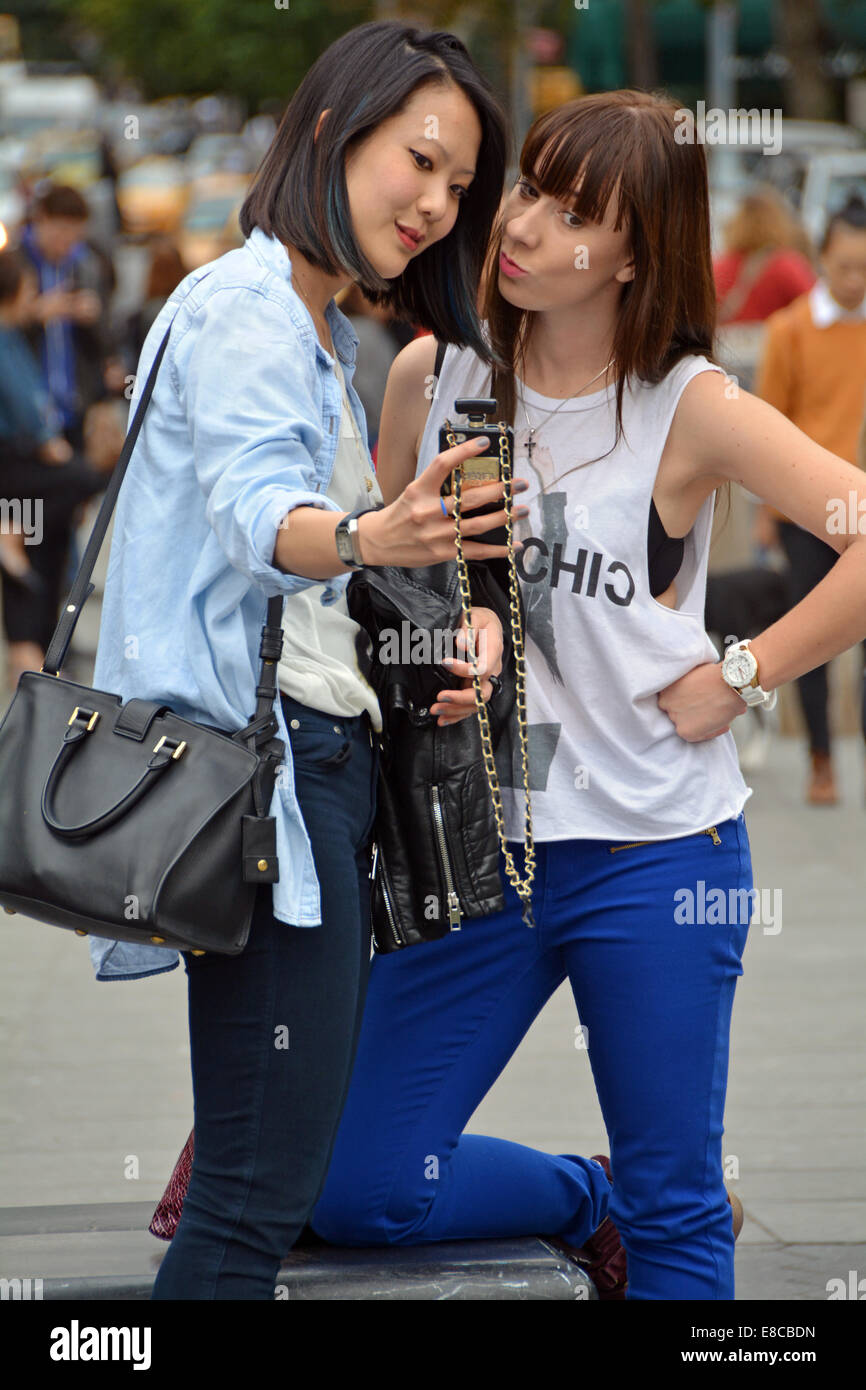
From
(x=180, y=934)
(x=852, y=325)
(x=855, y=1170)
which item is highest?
(x=852, y=325)

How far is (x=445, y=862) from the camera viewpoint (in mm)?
2578

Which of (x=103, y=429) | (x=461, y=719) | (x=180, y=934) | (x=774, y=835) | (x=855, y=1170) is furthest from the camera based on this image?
(x=103, y=429)

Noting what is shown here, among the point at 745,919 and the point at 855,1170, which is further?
the point at 855,1170

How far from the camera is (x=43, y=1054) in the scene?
4766 millimetres

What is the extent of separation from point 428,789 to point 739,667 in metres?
0.49

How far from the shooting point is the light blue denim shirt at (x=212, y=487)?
211 cm

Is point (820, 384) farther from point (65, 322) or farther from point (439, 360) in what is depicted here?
point (439, 360)

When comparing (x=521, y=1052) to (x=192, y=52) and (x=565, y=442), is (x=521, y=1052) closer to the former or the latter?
(x=565, y=442)

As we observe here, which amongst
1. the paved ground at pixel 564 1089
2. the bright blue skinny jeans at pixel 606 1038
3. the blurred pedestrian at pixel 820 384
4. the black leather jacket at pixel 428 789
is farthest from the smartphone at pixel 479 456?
the blurred pedestrian at pixel 820 384

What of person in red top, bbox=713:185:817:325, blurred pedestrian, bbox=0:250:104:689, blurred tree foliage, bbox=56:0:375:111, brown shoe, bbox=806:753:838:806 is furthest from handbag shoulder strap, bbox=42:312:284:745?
blurred tree foliage, bbox=56:0:375:111

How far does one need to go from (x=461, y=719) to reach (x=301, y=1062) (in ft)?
1.90

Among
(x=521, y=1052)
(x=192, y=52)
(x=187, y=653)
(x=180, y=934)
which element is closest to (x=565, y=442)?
(x=187, y=653)

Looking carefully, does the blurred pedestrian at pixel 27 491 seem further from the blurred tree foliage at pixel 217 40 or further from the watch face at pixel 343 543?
the blurred tree foliage at pixel 217 40

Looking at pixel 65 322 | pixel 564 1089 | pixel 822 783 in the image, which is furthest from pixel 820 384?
pixel 65 322
